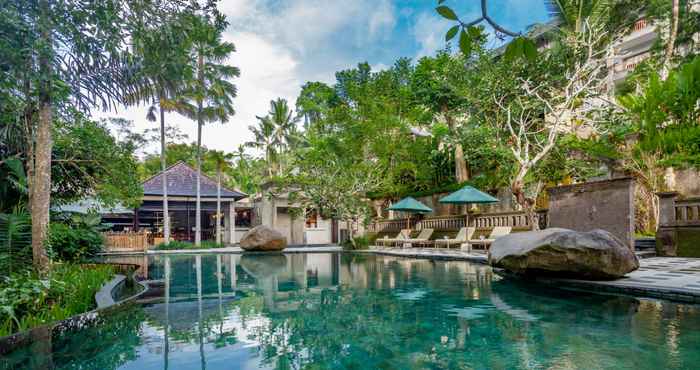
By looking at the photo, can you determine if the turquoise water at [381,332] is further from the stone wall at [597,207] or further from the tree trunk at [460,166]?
the tree trunk at [460,166]

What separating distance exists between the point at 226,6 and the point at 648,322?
26.1ft

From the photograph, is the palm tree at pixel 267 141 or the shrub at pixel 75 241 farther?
the palm tree at pixel 267 141

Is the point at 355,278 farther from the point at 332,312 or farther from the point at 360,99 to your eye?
the point at 360,99

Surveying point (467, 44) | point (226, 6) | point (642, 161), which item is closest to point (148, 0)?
point (226, 6)

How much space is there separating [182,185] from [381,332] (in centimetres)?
2418

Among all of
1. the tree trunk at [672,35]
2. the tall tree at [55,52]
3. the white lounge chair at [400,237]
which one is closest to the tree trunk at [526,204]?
the white lounge chair at [400,237]

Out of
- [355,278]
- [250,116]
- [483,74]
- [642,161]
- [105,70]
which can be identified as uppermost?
[250,116]

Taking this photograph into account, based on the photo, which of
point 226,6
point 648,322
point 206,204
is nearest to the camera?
point 648,322

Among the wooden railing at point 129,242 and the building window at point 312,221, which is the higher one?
the building window at point 312,221

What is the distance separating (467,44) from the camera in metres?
1.77

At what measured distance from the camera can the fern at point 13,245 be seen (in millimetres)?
5574

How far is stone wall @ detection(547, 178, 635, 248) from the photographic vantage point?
10.2m

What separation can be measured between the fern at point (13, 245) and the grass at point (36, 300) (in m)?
0.25

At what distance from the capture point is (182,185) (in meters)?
26.3
